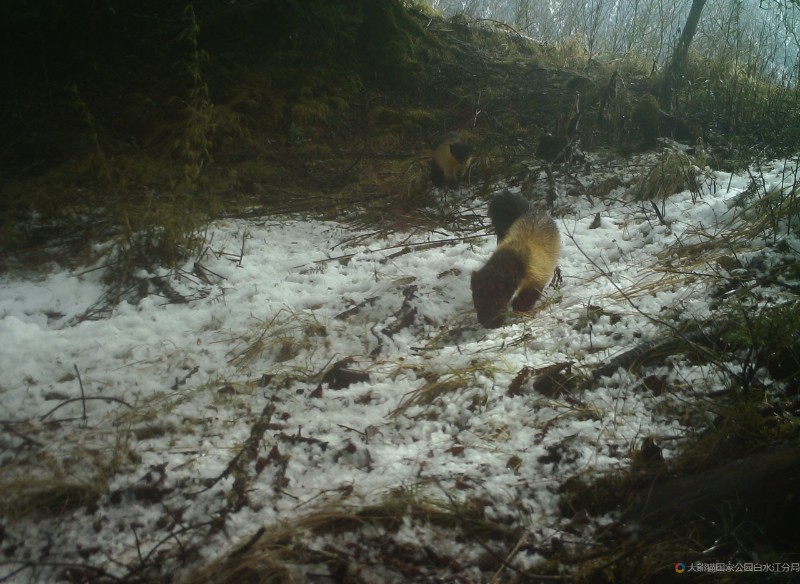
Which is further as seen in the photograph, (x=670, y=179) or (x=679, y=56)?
(x=679, y=56)

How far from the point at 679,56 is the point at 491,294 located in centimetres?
513

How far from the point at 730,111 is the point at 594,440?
5508 millimetres

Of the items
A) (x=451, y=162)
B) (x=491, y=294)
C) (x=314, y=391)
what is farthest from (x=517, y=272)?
(x=451, y=162)

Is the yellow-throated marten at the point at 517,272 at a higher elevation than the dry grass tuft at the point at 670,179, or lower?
lower

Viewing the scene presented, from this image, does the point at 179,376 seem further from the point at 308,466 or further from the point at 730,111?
the point at 730,111

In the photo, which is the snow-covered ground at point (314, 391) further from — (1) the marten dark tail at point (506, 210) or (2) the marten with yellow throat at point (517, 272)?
(1) the marten dark tail at point (506, 210)

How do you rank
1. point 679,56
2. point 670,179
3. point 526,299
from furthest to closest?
point 679,56, point 670,179, point 526,299

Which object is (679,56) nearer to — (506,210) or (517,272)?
(506,210)

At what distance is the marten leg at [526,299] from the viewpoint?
3.56m

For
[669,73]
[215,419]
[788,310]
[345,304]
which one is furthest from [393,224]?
[669,73]

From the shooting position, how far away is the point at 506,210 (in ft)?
14.7

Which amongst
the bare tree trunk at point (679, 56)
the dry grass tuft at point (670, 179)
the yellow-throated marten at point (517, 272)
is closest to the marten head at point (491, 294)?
the yellow-throated marten at point (517, 272)

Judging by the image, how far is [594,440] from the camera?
82.2 inches

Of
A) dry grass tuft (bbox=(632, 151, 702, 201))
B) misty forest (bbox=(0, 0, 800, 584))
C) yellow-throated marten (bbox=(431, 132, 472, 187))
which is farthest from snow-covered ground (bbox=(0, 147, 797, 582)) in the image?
yellow-throated marten (bbox=(431, 132, 472, 187))
